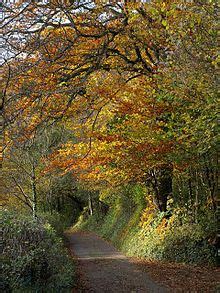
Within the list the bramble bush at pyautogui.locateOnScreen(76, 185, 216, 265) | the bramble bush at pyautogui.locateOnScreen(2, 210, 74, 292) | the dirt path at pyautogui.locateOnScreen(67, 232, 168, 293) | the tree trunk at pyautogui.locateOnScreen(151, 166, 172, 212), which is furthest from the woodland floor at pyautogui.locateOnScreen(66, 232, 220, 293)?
the tree trunk at pyautogui.locateOnScreen(151, 166, 172, 212)

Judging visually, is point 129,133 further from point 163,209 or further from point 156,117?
point 163,209

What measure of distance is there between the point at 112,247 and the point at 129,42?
14.5 metres

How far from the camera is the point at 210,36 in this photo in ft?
21.9

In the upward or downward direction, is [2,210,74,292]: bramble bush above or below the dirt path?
above

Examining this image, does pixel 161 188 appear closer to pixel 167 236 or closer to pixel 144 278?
pixel 167 236

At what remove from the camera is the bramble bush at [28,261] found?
22.5ft

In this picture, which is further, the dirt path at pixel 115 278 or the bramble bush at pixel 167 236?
the bramble bush at pixel 167 236

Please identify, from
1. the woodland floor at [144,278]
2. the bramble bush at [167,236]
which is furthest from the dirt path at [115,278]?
the bramble bush at [167,236]

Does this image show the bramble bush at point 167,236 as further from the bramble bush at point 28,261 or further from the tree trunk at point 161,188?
the bramble bush at point 28,261

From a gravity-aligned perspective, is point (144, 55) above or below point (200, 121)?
above

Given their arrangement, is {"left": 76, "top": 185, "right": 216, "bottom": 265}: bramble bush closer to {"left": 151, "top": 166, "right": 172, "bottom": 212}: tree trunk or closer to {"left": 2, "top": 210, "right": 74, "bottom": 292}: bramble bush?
{"left": 151, "top": 166, "right": 172, "bottom": 212}: tree trunk

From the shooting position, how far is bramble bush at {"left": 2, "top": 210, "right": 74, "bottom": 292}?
685 centimetres

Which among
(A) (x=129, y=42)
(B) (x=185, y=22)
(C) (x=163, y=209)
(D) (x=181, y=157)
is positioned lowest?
(C) (x=163, y=209)

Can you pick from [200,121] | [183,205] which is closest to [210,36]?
[200,121]
